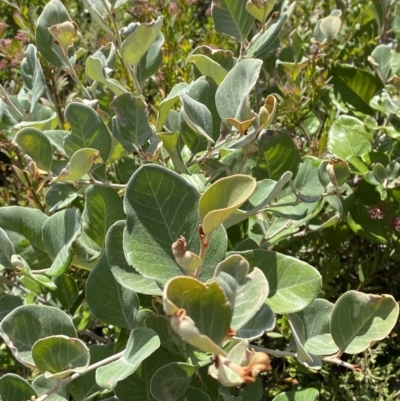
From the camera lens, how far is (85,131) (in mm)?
1050

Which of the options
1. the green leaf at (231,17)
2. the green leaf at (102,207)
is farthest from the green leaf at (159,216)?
the green leaf at (231,17)

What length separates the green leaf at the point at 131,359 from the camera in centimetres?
→ 78

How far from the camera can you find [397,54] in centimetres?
163

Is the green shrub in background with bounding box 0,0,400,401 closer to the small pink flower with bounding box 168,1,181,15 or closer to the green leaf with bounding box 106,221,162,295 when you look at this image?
the green leaf with bounding box 106,221,162,295

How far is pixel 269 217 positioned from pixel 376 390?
0.47m

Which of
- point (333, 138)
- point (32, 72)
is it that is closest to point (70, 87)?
point (32, 72)

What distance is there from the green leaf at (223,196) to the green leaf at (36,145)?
42 cm

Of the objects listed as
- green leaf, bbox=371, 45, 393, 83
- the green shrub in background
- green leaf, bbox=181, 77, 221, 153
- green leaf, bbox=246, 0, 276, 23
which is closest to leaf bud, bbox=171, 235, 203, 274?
the green shrub in background

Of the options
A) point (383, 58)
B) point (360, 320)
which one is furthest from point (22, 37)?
point (360, 320)

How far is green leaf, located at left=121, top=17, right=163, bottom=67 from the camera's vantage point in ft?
3.40

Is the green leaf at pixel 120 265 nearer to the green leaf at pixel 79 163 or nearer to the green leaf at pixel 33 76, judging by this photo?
the green leaf at pixel 79 163

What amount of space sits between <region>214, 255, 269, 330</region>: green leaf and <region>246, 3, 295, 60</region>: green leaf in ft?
2.21

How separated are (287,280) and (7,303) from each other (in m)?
0.55

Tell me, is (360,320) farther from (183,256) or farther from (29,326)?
(29,326)
